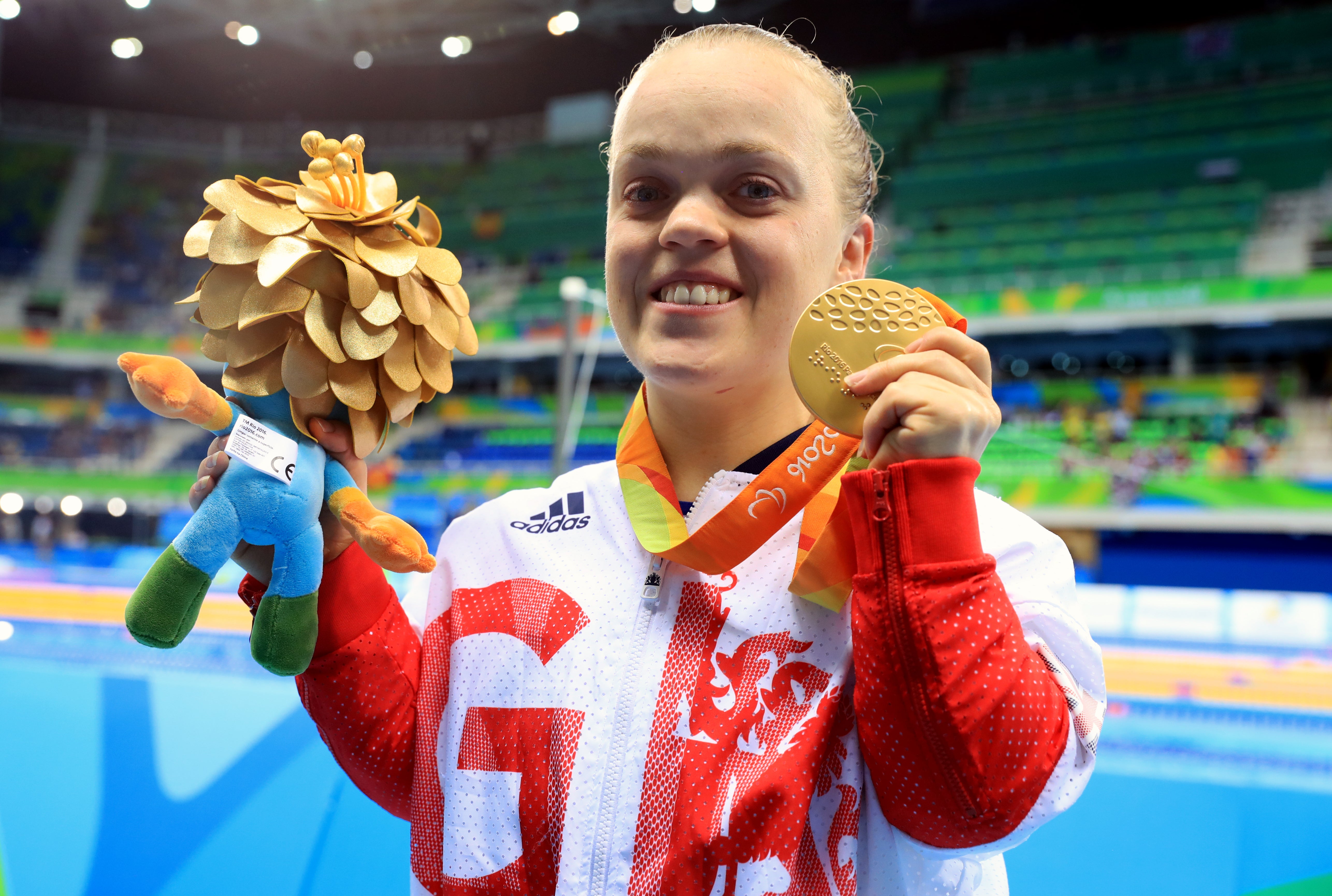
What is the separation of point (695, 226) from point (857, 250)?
0.23m

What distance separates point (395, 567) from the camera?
81 centimetres

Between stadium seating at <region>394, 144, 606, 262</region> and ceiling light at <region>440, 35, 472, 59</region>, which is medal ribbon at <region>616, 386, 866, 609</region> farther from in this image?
stadium seating at <region>394, 144, 606, 262</region>

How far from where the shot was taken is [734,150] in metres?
0.82

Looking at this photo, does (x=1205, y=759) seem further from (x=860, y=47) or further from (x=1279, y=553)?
(x=860, y=47)

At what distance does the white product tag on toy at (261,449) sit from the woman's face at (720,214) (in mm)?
322

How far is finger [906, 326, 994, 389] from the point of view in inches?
27.1

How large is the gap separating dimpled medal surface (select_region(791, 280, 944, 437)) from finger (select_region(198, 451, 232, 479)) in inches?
19.2

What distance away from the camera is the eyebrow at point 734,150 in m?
0.81

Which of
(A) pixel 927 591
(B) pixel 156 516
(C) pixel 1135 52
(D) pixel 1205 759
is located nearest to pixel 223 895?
(A) pixel 927 591

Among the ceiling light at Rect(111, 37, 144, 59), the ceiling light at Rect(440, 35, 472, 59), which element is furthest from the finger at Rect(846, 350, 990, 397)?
the ceiling light at Rect(111, 37, 144, 59)

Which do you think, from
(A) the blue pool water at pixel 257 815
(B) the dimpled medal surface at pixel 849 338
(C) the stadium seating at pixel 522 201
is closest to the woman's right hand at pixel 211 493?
(B) the dimpled medal surface at pixel 849 338

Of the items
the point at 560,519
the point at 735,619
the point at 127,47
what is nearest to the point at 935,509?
the point at 735,619

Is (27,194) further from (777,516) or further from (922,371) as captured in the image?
(922,371)

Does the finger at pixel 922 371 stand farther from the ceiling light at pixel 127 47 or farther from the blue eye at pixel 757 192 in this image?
the ceiling light at pixel 127 47
